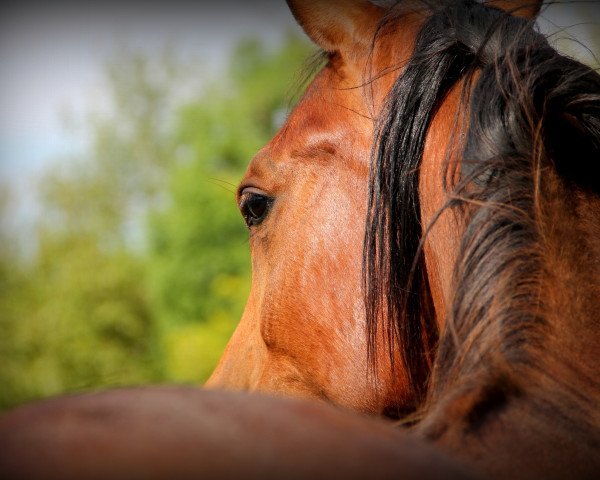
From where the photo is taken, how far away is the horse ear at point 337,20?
1.80m

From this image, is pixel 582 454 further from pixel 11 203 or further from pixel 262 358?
pixel 11 203

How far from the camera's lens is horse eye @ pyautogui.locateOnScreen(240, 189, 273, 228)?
6.30 ft

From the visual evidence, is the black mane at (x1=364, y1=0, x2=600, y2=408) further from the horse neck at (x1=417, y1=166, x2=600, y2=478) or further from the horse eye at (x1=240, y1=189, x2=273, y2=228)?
the horse eye at (x1=240, y1=189, x2=273, y2=228)

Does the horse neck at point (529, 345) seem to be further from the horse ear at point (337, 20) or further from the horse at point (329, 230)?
the horse ear at point (337, 20)

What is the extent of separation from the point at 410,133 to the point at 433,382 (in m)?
0.58

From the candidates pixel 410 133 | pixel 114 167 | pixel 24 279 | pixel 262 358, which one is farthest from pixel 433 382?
pixel 114 167

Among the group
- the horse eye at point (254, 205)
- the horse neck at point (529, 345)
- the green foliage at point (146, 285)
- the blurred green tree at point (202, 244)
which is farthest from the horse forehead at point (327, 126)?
the blurred green tree at point (202, 244)

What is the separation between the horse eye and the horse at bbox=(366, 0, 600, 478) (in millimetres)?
506

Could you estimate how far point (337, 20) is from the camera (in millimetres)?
1827

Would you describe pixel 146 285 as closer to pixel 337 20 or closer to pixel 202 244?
pixel 202 244

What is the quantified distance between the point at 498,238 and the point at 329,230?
60cm

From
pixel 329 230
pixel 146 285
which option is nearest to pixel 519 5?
pixel 329 230

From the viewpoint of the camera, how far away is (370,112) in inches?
65.2

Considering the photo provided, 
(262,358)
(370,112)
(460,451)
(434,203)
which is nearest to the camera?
(460,451)
